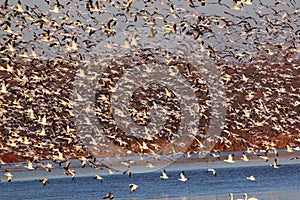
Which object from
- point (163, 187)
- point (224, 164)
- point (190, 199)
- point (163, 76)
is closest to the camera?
point (190, 199)

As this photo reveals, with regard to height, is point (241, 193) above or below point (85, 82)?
below

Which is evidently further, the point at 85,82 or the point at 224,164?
the point at 85,82

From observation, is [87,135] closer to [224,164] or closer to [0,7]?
[224,164]

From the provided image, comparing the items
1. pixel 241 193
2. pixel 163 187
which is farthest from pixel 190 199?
pixel 163 187

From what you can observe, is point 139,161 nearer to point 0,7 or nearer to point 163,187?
point 163,187

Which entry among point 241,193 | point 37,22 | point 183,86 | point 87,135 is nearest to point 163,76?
point 183,86

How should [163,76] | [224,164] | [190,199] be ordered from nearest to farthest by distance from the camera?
[190,199], [224,164], [163,76]
